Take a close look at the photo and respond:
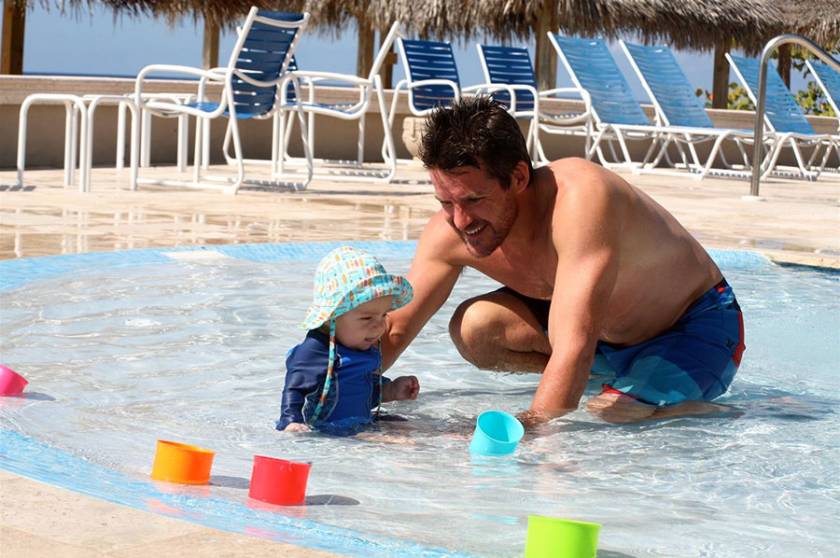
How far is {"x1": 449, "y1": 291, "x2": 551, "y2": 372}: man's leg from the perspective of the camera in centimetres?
396

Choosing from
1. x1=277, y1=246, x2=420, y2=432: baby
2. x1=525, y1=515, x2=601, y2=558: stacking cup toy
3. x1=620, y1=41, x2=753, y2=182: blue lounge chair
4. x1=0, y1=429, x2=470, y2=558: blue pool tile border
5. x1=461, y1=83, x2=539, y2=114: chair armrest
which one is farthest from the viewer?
x1=620, y1=41, x2=753, y2=182: blue lounge chair

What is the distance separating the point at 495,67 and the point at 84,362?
10.2m

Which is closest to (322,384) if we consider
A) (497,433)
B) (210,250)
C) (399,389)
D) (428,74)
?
(399,389)

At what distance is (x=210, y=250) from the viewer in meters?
6.57

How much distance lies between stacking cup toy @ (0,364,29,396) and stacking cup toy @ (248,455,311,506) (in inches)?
48.1

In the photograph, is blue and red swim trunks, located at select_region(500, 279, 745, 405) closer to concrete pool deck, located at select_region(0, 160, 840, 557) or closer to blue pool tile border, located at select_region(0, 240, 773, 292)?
concrete pool deck, located at select_region(0, 160, 840, 557)

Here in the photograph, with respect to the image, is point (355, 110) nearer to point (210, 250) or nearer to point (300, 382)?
point (210, 250)

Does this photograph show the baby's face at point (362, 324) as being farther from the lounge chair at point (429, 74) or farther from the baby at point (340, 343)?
the lounge chair at point (429, 74)

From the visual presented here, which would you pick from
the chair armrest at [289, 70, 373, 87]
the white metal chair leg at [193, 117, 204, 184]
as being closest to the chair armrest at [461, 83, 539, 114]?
the chair armrest at [289, 70, 373, 87]

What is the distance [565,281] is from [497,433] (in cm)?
40

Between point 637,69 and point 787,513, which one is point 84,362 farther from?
point 637,69

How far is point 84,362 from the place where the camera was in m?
4.24

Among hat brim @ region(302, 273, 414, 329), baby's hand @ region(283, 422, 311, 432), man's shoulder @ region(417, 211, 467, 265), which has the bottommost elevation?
baby's hand @ region(283, 422, 311, 432)

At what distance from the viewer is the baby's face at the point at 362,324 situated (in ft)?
10.9
